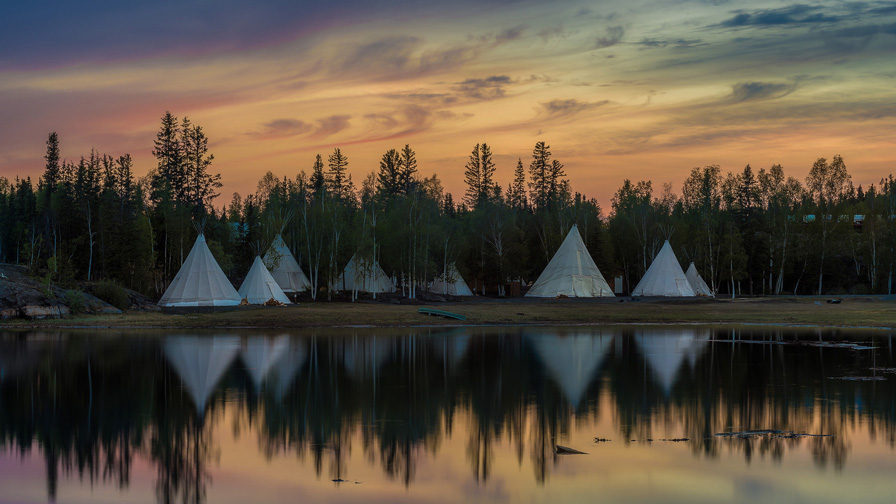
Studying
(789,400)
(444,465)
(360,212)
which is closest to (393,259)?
(360,212)

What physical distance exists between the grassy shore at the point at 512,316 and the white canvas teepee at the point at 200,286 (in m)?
3.32

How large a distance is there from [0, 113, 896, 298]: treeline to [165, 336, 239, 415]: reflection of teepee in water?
23532 millimetres

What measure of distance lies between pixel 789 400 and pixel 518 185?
9654 centimetres

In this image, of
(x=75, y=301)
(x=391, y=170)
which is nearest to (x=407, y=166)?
(x=391, y=170)

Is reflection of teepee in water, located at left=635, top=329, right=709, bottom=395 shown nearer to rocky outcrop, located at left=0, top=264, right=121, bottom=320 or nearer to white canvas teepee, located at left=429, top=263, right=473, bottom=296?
rocky outcrop, located at left=0, top=264, right=121, bottom=320

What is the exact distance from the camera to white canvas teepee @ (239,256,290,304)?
59.6 meters

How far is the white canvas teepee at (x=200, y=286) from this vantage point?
55.7 metres

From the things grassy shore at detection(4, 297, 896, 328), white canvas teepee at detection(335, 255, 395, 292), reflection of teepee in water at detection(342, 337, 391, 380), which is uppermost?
white canvas teepee at detection(335, 255, 395, 292)

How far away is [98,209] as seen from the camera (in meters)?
67.0

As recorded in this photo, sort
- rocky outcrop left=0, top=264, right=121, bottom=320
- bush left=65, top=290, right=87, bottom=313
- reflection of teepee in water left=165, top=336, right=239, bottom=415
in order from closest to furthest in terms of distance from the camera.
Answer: reflection of teepee in water left=165, top=336, right=239, bottom=415, rocky outcrop left=0, top=264, right=121, bottom=320, bush left=65, top=290, right=87, bottom=313

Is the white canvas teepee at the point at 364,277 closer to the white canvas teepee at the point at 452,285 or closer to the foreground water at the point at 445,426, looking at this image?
the white canvas teepee at the point at 452,285

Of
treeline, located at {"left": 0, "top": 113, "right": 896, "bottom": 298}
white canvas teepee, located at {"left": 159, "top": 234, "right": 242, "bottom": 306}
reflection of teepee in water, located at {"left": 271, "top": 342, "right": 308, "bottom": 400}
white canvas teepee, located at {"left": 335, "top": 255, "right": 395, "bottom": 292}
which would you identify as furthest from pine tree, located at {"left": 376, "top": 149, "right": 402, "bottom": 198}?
reflection of teepee in water, located at {"left": 271, "top": 342, "right": 308, "bottom": 400}

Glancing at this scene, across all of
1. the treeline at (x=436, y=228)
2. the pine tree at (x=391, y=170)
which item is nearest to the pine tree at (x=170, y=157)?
the treeline at (x=436, y=228)

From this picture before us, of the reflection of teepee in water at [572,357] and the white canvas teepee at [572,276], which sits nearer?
the reflection of teepee in water at [572,357]
